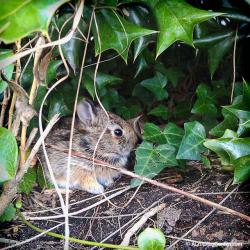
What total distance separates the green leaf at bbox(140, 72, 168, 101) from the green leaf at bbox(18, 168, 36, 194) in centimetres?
112

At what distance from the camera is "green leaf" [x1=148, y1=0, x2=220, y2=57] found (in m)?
2.65

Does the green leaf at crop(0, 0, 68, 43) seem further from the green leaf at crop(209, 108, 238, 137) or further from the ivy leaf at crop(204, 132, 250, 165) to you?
the green leaf at crop(209, 108, 238, 137)

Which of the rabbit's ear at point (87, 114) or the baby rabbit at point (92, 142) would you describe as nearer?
the baby rabbit at point (92, 142)

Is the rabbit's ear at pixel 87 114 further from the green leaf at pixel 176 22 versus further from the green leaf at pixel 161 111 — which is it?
the green leaf at pixel 176 22

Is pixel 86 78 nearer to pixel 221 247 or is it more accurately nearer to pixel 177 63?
pixel 177 63

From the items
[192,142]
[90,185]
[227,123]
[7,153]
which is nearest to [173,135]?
[192,142]

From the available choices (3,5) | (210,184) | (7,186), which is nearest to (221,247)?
(210,184)

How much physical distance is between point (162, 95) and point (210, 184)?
3.30 ft

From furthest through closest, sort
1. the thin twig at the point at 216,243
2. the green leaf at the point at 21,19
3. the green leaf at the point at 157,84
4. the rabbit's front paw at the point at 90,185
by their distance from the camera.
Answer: the green leaf at the point at 157,84 → the rabbit's front paw at the point at 90,185 → the thin twig at the point at 216,243 → the green leaf at the point at 21,19

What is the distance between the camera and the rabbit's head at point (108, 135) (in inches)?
161

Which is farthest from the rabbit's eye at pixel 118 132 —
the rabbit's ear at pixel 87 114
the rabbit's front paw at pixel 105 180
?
the rabbit's front paw at pixel 105 180

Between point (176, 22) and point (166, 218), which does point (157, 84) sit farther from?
point (166, 218)

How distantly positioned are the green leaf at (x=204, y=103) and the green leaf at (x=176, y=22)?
92cm

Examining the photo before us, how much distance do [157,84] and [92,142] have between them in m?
0.75
